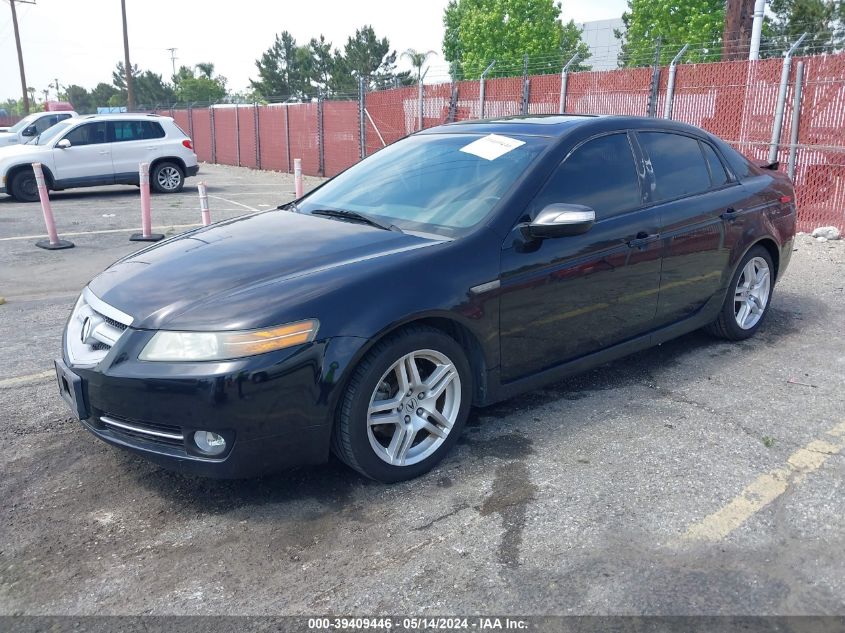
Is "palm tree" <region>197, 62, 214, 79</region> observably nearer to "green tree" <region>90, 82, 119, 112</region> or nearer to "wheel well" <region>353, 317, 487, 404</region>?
"green tree" <region>90, 82, 119, 112</region>

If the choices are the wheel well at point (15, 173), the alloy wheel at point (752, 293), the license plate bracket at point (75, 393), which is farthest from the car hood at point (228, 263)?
the wheel well at point (15, 173)

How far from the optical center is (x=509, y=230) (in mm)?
3594

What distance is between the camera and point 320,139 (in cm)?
2206

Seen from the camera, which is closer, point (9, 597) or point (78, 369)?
point (9, 597)

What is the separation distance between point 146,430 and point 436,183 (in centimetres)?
196

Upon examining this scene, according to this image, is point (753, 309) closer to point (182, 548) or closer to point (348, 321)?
point (348, 321)

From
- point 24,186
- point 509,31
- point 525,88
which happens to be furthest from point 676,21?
point 24,186

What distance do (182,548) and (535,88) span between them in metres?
12.8

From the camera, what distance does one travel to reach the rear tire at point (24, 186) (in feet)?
48.3

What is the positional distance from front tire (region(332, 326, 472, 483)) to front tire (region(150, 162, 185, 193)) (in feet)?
47.6

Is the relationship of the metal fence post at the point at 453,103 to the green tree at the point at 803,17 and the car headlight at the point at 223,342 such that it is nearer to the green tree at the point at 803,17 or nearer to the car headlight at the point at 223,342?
the car headlight at the point at 223,342

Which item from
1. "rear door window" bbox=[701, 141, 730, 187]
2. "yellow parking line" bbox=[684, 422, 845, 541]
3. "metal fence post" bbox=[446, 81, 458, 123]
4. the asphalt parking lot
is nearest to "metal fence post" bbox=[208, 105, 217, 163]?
"metal fence post" bbox=[446, 81, 458, 123]

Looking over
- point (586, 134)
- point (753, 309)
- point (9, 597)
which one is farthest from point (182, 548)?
point (753, 309)

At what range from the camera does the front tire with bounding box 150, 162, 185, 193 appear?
53.4 feet
